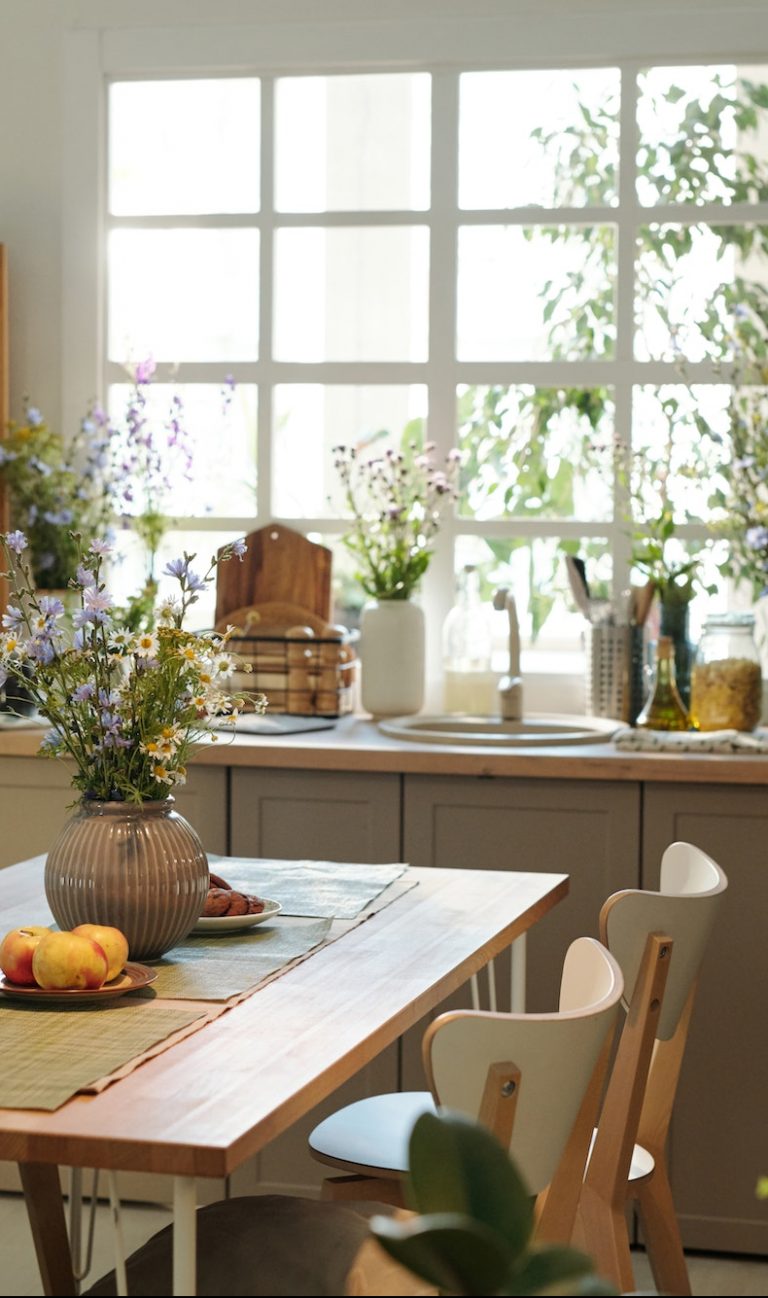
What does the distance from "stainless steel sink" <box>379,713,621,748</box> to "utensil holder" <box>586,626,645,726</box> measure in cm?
4

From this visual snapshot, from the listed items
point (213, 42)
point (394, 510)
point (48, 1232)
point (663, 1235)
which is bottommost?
point (663, 1235)

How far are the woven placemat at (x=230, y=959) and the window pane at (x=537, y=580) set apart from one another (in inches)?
73.3

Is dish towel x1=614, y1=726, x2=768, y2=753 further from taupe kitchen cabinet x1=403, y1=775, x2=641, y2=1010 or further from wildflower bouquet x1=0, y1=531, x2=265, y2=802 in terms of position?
wildflower bouquet x1=0, y1=531, x2=265, y2=802

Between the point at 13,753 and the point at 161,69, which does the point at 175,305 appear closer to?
the point at 161,69

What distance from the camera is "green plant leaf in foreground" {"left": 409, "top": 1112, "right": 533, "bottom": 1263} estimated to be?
1.09 metres

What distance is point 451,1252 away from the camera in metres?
1.03

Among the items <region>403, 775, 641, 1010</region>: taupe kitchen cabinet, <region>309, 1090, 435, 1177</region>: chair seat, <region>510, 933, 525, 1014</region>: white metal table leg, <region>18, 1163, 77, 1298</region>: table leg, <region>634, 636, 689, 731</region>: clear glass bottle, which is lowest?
<region>18, 1163, 77, 1298</region>: table leg

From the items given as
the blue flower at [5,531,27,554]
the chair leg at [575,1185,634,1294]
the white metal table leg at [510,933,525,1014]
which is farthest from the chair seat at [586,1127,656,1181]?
the blue flower at [5,531,27,554]

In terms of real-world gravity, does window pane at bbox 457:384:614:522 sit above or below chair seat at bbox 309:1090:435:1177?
above

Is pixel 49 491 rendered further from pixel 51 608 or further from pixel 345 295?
pixel 51 608

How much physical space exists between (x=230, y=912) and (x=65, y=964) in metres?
0.42

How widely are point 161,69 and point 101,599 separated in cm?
251

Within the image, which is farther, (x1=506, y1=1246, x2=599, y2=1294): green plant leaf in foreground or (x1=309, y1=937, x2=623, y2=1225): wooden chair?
(x1=309, y1=937, x2=623, y2=1225): wooden chair

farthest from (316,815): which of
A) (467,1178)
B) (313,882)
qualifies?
(467,1178)
